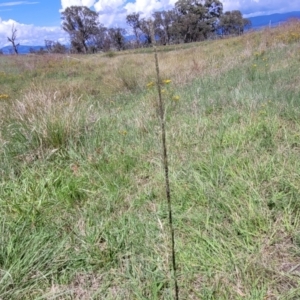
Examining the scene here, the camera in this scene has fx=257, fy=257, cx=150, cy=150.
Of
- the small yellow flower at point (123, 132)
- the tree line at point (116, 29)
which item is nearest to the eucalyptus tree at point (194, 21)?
the tree line at point (116, 29)

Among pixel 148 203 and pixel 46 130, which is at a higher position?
pixel 46 130

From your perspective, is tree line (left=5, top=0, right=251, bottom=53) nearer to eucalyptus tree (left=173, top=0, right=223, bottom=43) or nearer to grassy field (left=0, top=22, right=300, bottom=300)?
eucalyptus tree (left=173, top=0, right=223, bottom=43)

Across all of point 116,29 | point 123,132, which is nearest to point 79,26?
point 116,29

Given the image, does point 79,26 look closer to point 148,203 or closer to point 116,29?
point 116,29

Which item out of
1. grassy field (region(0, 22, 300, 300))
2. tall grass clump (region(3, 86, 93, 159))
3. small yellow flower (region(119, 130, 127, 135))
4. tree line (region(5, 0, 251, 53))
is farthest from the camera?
tree line (region(5, 0, 251, 53))

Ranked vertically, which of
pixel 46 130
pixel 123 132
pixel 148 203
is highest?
pixel 46 130

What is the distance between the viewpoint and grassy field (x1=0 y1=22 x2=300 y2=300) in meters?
1.22

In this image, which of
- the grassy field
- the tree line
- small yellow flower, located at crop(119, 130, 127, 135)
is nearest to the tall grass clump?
the grassy field

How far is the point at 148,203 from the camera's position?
1.75 metres

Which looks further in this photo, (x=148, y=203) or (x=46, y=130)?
(x=46, y=130)

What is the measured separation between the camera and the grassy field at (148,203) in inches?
47.9

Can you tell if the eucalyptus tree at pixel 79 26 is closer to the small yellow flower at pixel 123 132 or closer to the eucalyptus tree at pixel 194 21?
the eucalyptus tree at pixel 194 21

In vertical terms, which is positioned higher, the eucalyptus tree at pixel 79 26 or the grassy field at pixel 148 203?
the eucalyptus tree at pixel 79 26

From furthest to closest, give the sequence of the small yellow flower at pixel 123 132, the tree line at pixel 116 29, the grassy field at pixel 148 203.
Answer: the tree line at pixel 116 29
the small yellow flower at pixel 123 132
the grassy field at pixel 148 203
